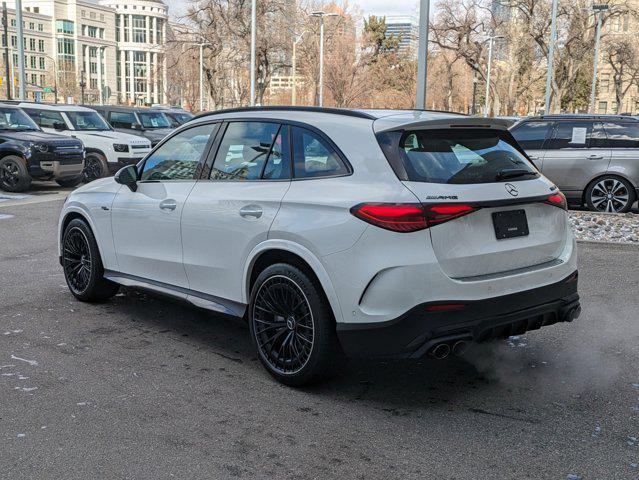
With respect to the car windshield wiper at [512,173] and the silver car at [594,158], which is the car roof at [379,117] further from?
the silver car at [594,158]

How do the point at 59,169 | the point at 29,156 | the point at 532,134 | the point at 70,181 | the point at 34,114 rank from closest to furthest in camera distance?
the point at 532,134, the point at 29,156, the point at 59,169, the point at 70,181, the point at 34,114

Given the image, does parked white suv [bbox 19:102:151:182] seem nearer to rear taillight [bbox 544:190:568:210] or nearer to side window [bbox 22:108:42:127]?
side window [bbox 22:108:42:127]

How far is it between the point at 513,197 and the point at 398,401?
141cm

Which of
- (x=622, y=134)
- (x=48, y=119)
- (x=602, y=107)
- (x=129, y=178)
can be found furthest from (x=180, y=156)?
(x=602, y=107)

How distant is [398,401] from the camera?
14.3 ft

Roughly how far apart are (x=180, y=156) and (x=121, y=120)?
57.2 ft

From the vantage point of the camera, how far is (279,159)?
15.4 ft

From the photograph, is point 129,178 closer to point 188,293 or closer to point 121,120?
point 188,293

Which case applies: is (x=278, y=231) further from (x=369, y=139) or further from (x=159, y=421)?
(x=159, y=421)

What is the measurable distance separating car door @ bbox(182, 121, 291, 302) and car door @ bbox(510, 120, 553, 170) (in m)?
9.08

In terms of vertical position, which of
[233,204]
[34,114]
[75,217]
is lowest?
[75,217]

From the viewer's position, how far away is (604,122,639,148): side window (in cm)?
1246

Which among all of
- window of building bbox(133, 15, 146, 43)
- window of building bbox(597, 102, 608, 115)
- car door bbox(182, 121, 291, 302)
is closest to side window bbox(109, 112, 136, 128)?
car door bbox(182, 121, 291, 302)

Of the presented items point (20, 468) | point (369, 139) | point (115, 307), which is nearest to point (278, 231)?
point (369, 139)
